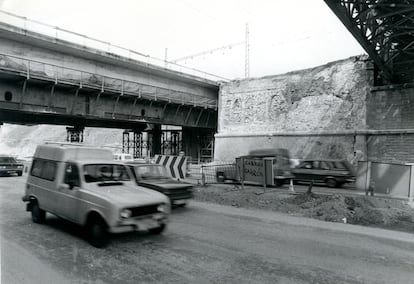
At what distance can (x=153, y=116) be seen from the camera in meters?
29.0

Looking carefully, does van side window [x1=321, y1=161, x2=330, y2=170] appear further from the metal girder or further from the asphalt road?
the asphalt road

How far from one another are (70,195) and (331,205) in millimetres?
8442

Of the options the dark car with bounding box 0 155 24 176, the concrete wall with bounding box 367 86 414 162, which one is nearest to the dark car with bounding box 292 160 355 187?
the concrete wall with bounding box 367 86 414 162

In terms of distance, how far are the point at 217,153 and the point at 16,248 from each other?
27788 millimetres

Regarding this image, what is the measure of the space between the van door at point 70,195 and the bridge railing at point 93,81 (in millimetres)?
14228

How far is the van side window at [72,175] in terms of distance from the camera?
24.0 feet

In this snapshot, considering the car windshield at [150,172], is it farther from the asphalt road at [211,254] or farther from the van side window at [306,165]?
the van side window at [306,165]

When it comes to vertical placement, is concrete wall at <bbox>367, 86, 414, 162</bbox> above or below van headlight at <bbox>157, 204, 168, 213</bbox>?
above

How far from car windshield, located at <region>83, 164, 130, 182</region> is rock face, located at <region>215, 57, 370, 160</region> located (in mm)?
20538

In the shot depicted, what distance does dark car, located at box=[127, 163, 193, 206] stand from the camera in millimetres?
10844

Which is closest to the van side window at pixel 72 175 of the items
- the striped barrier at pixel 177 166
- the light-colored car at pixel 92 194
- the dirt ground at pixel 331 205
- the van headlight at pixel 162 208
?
the light-colored car at pixel 92 194

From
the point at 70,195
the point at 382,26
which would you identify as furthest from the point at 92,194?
the point at 382,26

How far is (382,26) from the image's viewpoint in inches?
665

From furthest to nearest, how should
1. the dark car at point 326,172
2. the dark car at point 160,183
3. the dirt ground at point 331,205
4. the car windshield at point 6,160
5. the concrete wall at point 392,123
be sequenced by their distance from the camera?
the car windshield at point 6,160 → the concrete wall at point 392,123 → the dark car at point 326,172 → the dark car at point 160,183 → the dirt ground at point 331,205
